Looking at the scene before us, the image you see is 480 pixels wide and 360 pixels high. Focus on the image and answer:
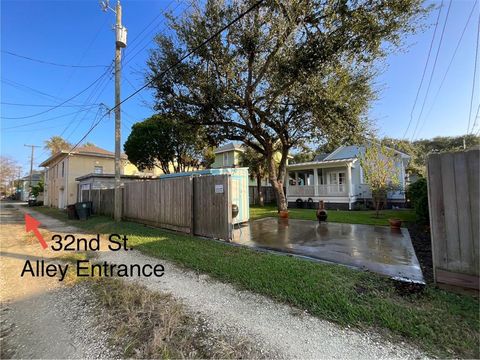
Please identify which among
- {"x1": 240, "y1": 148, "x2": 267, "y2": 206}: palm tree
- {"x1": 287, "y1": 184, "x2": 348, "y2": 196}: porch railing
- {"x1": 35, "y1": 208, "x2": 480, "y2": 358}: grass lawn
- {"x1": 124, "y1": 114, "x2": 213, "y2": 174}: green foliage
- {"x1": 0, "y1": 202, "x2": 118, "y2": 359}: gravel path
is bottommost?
{"x1": 0, "y1": 202, "x2": 118, "y2": 359}: gravel path

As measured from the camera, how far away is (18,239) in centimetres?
853

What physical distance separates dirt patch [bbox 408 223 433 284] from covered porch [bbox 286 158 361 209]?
7.73m

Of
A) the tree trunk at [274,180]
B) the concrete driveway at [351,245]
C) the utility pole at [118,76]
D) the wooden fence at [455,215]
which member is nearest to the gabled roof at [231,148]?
the tree trunk at [274,180]

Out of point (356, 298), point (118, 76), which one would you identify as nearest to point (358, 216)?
point (356, 298)

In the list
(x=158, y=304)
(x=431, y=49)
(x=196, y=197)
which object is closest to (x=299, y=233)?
(x=196, y=197)

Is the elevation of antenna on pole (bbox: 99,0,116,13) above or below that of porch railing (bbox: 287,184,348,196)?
above

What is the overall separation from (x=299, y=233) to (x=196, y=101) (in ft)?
24.0

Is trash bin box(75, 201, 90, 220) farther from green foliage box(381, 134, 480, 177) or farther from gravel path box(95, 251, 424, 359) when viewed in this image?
green foliage box(381, 134, 480, 177)

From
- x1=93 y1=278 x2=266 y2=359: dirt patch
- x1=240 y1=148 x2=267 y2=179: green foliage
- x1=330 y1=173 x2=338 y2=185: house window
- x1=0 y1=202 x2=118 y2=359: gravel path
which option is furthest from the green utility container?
x1=330 y1=173 x2=338 y2=185: house window

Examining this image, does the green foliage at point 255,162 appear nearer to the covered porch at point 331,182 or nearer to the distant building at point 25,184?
the covered porch at point 331,182

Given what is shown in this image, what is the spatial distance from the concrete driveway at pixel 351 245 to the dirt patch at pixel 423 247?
0.10 metres

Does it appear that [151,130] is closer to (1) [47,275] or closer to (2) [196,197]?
(2) [196,197]

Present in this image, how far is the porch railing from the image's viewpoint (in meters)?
17.2

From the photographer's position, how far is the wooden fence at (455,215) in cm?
341
